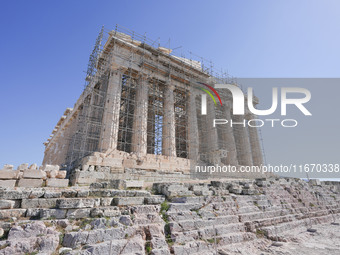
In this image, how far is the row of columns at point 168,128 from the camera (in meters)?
14.7

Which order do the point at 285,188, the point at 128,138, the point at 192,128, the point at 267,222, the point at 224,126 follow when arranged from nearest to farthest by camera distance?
1. the point at 267,222
2. the point at 285,188
3. the point at 192,128
4. the point at 128,138
5. the point at 224,126

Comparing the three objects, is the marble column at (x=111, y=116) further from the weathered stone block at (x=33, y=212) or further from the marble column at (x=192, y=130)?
the weathered stone block at (x=33, y=212)

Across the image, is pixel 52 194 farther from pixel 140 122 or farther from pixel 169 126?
pixel 169 126

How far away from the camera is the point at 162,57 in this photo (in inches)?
780

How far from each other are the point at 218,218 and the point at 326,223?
5890 millimetres

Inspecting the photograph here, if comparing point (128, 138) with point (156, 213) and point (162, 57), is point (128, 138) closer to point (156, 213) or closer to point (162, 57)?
point (162, 57)

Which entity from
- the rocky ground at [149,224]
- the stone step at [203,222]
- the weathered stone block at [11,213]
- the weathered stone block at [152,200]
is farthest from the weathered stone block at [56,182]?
the stone step at [203,222]

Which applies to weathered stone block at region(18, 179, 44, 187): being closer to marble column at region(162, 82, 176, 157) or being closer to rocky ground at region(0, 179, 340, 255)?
rocky ground at region(0, 179, 340, 255)

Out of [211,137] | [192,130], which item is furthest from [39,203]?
→ [211,137]

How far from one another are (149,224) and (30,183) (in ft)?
16.8

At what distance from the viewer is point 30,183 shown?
6785mm

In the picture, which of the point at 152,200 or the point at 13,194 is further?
the point at 152,200

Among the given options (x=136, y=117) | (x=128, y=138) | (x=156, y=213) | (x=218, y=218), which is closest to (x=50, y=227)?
(x=156, y=213)

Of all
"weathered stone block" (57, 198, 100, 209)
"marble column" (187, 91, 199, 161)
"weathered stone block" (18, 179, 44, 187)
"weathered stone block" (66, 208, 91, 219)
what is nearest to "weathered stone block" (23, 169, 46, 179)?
"weathered stone block" (18, 179, 44, 187)
